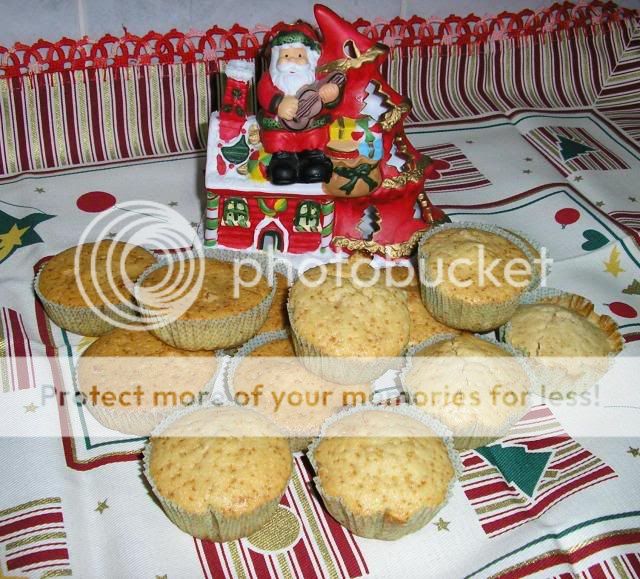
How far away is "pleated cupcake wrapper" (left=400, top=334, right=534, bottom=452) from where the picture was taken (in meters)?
2.38

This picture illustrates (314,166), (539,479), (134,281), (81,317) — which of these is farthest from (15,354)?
(539,479)

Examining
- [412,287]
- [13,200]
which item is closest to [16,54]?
[13,200]

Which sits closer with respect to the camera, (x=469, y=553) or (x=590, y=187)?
(x=469, y=553)

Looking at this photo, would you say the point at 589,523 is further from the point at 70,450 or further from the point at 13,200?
the point at 13,200

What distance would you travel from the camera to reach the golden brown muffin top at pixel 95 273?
8.87ft

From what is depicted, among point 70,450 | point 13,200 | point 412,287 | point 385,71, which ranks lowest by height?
point 70,450

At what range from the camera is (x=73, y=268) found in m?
2.81

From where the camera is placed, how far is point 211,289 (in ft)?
8.44

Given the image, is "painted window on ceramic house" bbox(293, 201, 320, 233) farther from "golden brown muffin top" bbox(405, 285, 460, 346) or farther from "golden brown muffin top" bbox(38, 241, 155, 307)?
"golden brown muffin top" bbox(38, 241, 155, 307)

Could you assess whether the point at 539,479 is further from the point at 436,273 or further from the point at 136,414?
the point at 136,414

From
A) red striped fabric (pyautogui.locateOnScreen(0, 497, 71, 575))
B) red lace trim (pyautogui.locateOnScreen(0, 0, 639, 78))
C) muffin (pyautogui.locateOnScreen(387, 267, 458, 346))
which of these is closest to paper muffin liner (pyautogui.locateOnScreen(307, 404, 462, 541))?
muffin (pyautogui.locateOnScreen(387, 267, 458, 346))

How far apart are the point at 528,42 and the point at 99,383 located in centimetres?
412

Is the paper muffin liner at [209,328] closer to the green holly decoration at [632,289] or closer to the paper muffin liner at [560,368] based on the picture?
the paper muffin liner at [560,368]


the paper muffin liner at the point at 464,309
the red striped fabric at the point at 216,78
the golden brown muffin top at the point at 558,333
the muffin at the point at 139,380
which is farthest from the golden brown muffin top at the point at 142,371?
the red striped fabric at the point at 216,78
